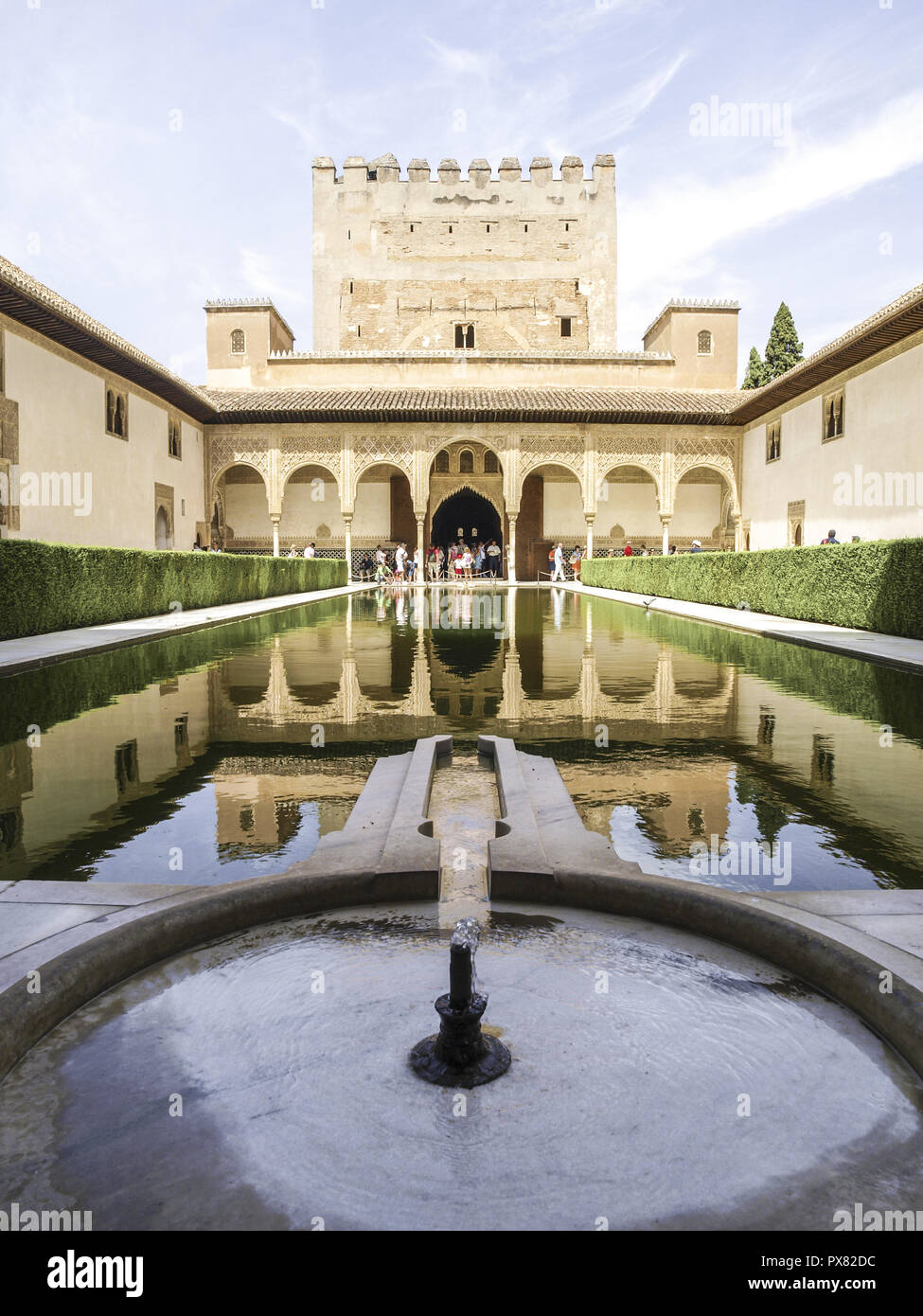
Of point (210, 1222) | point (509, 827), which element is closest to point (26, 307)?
point (509, 827)

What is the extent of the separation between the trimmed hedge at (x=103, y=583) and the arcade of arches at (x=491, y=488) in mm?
10125

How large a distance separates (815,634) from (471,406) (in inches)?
714

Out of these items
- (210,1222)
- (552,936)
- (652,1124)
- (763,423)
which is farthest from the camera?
(763,423)

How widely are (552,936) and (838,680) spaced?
5832mm

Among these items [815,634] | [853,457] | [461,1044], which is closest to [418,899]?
[461,1044]

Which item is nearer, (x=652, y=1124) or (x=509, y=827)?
(x=652, y=1124)

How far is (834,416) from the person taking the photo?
20125 mm

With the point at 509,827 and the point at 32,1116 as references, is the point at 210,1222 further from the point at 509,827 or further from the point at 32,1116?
the point at 509,827

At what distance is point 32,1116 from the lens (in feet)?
5.29

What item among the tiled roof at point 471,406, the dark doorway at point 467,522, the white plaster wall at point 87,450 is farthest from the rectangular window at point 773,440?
the white plaster wall at point 87,450

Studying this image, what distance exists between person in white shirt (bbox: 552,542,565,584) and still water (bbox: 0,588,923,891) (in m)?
19.5

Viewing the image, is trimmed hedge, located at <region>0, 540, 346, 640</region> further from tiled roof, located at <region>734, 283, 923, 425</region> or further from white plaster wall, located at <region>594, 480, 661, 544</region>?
white plaster wall, located at <region>594, 480, 661, 544</region>

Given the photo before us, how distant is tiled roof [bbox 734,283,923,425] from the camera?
50.5ft
